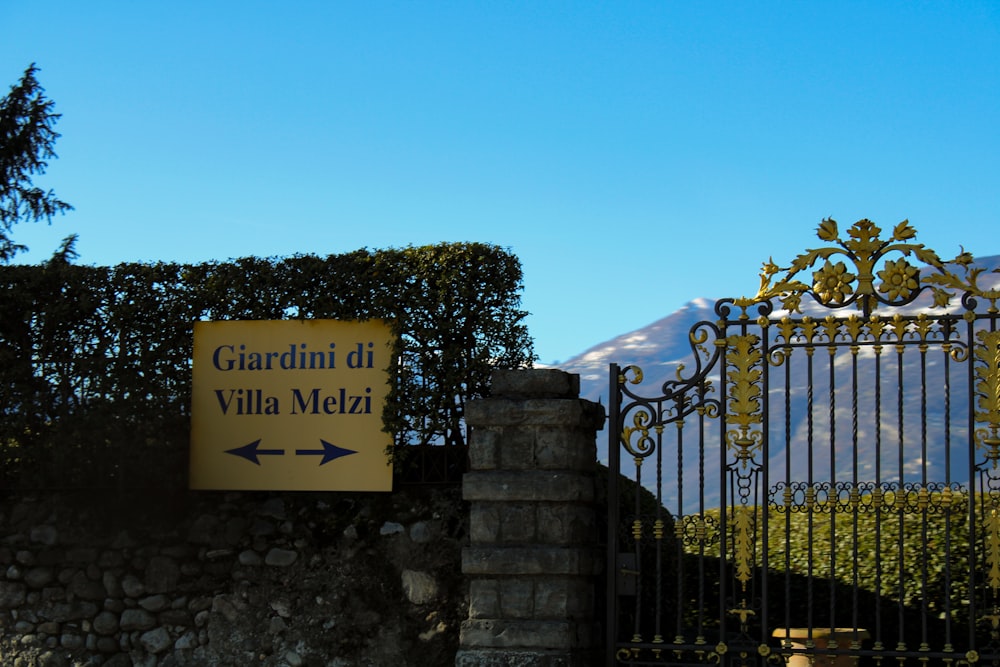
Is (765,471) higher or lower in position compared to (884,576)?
higher

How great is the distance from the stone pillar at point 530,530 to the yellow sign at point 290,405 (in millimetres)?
1169

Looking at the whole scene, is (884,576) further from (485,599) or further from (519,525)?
(485,599)

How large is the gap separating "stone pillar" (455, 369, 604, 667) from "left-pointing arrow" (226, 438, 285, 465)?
1862 millimetres

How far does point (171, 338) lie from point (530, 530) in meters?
3.58

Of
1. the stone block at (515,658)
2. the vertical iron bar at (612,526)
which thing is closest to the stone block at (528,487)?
the vertical iron bar at (612,526)

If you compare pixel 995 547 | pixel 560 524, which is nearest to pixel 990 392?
pixel 995 547

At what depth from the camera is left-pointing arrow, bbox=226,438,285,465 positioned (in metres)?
9.54

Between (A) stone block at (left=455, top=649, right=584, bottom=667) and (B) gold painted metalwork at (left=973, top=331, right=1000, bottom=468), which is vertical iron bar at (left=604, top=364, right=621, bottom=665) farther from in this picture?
(B) gold painted metalwork at (left=973, top=331, right=1000, bottom=468)

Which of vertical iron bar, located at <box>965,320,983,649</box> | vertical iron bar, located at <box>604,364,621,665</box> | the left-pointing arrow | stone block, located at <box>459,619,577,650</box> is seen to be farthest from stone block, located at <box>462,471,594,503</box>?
vertical iron bar, located at <box>965,320,983,649</box>

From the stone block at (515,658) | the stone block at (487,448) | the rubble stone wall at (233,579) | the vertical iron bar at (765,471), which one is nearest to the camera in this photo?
the vertical iron bar at (765,471)

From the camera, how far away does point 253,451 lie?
9594 mm

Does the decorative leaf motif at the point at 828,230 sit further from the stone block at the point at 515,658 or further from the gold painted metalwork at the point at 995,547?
the stone block at the point at 515,658

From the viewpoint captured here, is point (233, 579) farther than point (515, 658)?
Yes

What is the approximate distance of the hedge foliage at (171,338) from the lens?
9.29m
